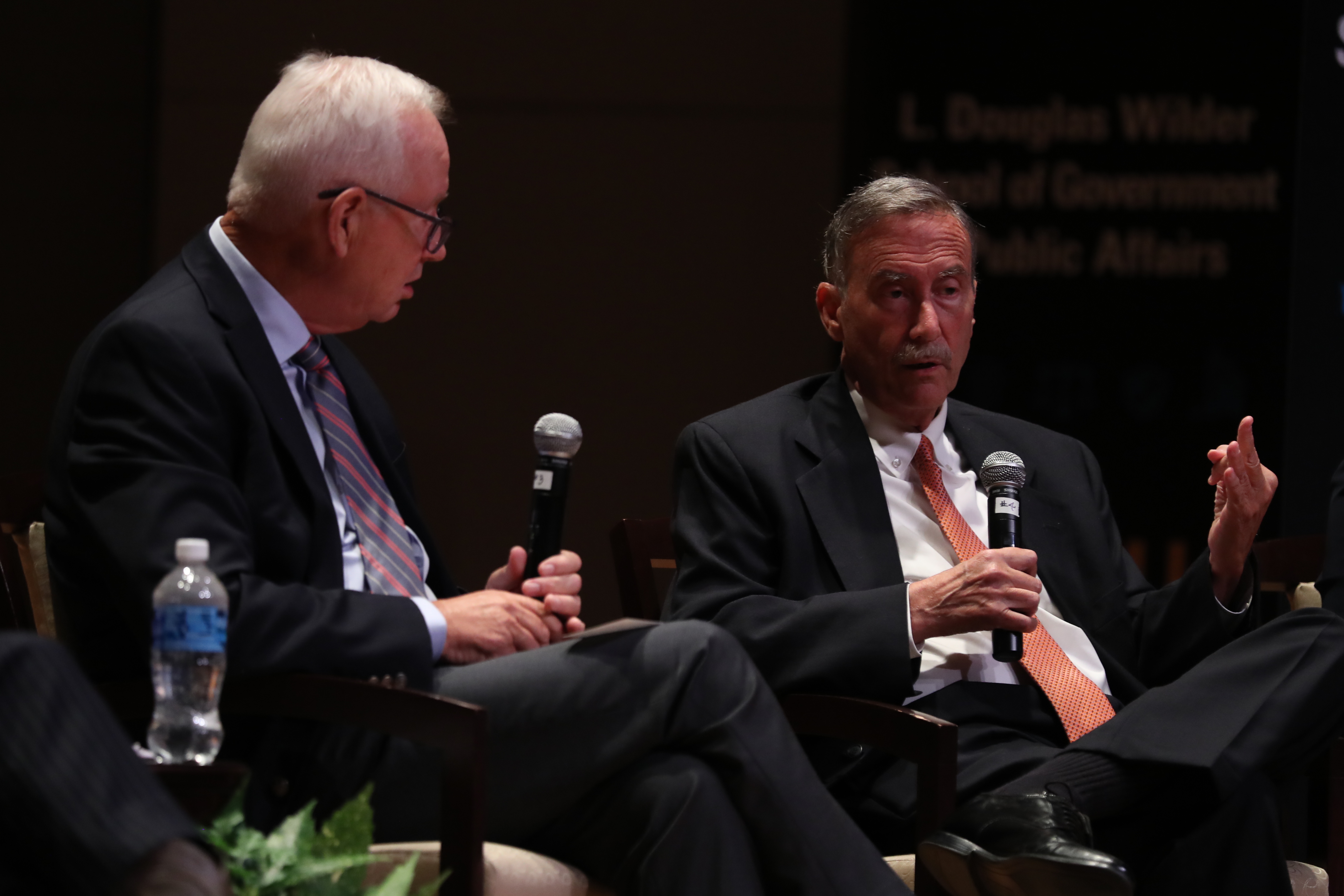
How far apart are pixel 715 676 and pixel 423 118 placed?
98 centimetres

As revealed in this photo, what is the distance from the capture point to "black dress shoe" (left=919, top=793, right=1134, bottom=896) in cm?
197

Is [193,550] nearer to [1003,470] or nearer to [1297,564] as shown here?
[1003,470]

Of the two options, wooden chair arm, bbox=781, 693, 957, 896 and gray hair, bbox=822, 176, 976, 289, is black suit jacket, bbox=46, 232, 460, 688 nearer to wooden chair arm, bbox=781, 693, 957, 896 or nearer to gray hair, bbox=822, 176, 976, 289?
wooden chair arm, bbox=781, 693, 957, 896

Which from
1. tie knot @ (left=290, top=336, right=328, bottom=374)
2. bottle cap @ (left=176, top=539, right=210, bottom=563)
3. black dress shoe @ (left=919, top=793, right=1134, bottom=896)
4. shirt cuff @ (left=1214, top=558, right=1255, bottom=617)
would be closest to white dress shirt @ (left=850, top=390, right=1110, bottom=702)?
shirt cuff @ (left=1214, top=558, right=1255, bottom=617)

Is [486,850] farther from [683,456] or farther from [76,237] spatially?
[76,237]

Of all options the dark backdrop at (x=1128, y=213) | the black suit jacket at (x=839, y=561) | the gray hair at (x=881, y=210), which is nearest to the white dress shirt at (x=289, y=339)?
the black suit jacket at (x=839, y=561)

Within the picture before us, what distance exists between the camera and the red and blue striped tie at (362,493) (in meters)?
2.31

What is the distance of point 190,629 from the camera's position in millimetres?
1744

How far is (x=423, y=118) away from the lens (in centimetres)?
235

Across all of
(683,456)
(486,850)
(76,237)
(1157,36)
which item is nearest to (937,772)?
(486,850)

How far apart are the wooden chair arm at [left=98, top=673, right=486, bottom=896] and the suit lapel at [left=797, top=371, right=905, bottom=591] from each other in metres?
0.98

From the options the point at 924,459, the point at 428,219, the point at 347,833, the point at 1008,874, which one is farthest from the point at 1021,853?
the point at 428,219

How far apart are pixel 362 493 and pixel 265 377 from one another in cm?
28

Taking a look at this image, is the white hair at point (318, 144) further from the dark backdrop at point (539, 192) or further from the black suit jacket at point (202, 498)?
the dark backdrop at point (539, 192)
